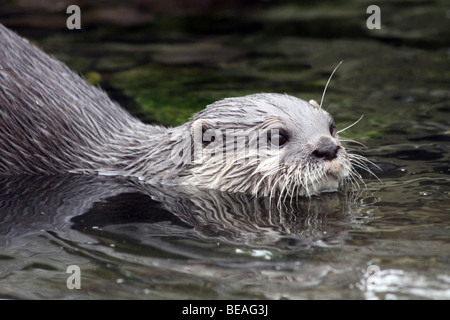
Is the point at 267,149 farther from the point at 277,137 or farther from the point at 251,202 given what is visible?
the point at 251,202

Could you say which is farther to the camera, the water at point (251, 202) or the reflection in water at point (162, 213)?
the reflection in water at point (162, 213)

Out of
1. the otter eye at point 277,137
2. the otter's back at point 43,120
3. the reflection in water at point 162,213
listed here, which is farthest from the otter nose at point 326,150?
the otter's back at point 43,120

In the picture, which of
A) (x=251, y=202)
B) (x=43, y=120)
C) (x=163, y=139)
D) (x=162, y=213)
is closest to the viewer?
(x=162, y=213)

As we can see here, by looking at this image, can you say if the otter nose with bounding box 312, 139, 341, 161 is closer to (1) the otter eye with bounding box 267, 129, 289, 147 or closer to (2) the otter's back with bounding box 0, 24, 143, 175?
(1) the otter eye with bounding box 267, 129, 289, 147

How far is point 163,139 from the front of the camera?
6.69 metres

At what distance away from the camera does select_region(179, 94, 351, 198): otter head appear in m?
5.96

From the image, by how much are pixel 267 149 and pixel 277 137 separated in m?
0.15

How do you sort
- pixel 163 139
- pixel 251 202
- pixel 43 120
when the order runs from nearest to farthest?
pixel 251 202, pixel 43 120, pixel 163 139

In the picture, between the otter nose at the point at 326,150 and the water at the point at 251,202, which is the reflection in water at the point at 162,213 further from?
the otter nose at the point at 326,150

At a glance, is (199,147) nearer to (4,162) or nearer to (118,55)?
(4,162)

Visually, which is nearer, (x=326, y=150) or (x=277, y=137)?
(x=326, y=150)

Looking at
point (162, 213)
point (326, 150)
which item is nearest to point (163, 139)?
point (162, 213)

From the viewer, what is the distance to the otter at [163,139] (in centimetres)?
604
